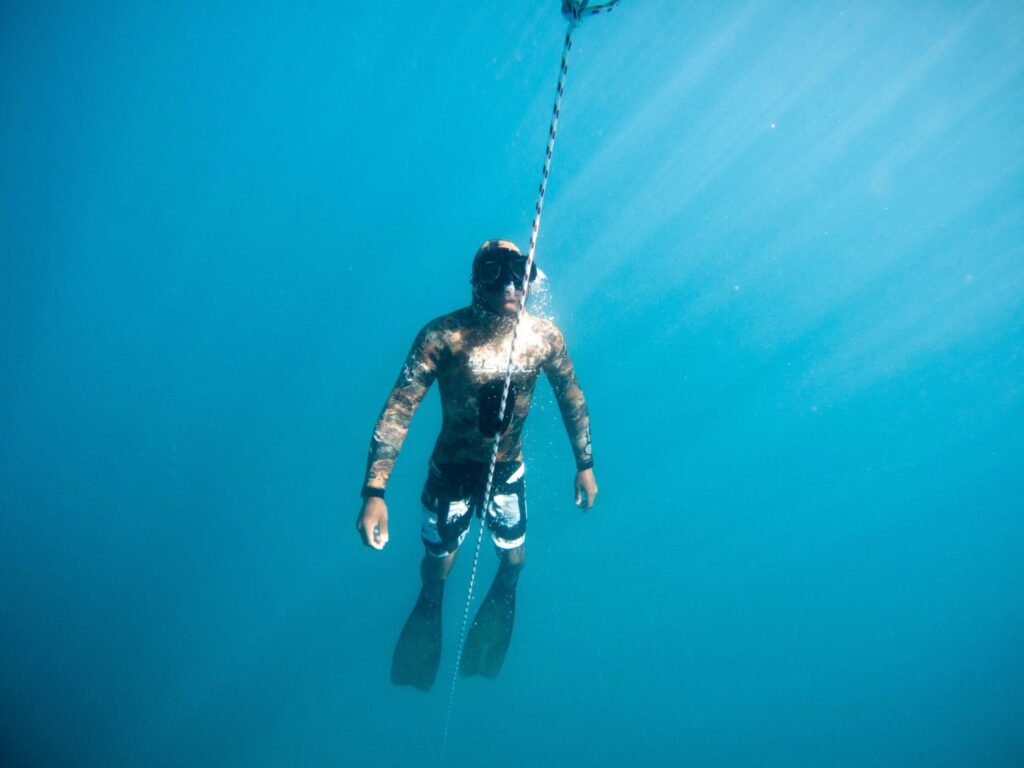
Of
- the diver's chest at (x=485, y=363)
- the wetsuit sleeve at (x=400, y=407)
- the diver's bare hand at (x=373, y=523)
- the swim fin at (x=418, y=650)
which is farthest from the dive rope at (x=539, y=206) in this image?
the swim fin at (x=418, y=650)

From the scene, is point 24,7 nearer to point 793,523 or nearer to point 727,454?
point 727,454

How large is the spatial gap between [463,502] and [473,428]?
71 cm

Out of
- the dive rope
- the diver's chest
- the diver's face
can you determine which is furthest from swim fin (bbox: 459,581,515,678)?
the diver's face

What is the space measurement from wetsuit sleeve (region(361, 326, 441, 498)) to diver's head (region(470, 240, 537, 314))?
39cm

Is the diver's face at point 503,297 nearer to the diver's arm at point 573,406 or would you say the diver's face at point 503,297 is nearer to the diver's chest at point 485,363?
the diver's chest at point 485,363

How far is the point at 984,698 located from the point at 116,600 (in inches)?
1010

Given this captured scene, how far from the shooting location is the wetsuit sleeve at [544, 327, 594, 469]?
9.45ft

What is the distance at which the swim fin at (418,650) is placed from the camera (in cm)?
371

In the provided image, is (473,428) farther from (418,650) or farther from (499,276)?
(418,650)

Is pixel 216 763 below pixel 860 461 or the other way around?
below

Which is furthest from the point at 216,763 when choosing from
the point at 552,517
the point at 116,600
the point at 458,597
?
the point at 552,517

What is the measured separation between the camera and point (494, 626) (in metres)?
3.94

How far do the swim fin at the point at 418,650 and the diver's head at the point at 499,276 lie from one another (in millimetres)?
2774

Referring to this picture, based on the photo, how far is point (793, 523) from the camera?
30.8 m
